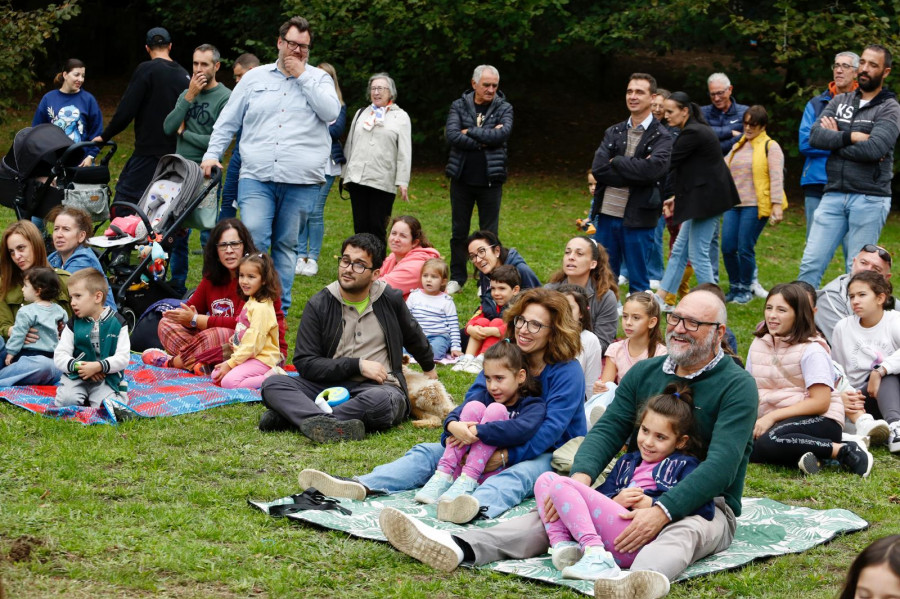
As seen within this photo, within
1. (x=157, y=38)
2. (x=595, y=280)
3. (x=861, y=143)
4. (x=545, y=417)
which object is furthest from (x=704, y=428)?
(x=157, y=38)

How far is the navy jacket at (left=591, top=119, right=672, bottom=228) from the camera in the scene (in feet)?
31.5

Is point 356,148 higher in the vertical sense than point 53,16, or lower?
lower

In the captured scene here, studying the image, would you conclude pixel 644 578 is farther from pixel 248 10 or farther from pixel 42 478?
pixel 248 10

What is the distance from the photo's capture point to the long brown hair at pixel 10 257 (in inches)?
300

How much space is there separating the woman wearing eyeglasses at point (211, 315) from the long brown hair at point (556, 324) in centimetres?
286

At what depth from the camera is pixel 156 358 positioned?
27.8 ft

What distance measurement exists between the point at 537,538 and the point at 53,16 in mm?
13365

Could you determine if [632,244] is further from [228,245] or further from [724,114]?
[228,245]

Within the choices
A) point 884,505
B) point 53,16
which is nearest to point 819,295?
point 884,505

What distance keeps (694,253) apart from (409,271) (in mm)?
2782

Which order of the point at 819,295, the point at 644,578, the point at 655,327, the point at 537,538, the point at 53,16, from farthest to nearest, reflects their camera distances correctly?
the point at 53,16
the point at 819,295
the point at 655,327
the point at 537,538
the point at 644,578

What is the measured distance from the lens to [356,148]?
35.4 ft

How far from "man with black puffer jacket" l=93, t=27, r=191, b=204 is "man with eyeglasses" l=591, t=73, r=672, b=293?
155 inches

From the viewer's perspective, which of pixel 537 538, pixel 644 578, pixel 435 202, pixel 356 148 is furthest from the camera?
pixel 435 202
